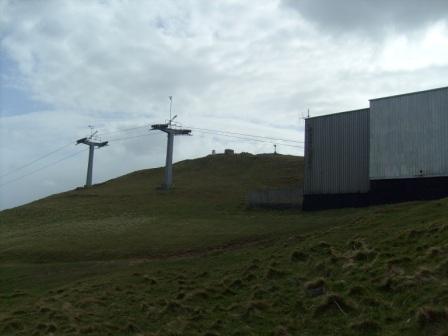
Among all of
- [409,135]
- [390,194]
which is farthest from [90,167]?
[409,135]

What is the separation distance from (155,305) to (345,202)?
26090 mm

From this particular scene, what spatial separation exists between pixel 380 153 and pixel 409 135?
2.30 meters

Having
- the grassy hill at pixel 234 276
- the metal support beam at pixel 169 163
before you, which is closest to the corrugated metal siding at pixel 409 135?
the grassy hill at pixel 234 276

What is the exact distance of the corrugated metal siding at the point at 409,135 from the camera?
36.2 metres

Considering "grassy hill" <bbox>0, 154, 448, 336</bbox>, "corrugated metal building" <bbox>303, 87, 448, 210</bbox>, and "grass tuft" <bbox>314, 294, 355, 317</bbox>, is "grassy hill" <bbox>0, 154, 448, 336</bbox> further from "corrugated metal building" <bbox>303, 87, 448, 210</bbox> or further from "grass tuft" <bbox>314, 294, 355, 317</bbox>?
"corrugated metal building" <bbox>303, 87, 448, 210</bbox>

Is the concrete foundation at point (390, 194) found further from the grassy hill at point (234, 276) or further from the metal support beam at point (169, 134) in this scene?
the metal support beam at point (169, 134)

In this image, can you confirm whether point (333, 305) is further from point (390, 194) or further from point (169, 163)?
point (169, 163)

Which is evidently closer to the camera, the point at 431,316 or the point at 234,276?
the point at 431,316

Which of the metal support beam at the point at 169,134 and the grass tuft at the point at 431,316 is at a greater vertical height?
the metal support beam at the point at 169,134

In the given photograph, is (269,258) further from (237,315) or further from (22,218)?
(22,218)

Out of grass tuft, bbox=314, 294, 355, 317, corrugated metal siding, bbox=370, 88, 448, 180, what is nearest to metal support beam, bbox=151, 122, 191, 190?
corrugated metal siding, bbox=370, 88, 448, 180

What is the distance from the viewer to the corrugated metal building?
36.5m

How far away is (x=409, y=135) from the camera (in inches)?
1478

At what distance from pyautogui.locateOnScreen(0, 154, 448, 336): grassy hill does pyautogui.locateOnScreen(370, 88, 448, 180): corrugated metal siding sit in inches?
171
